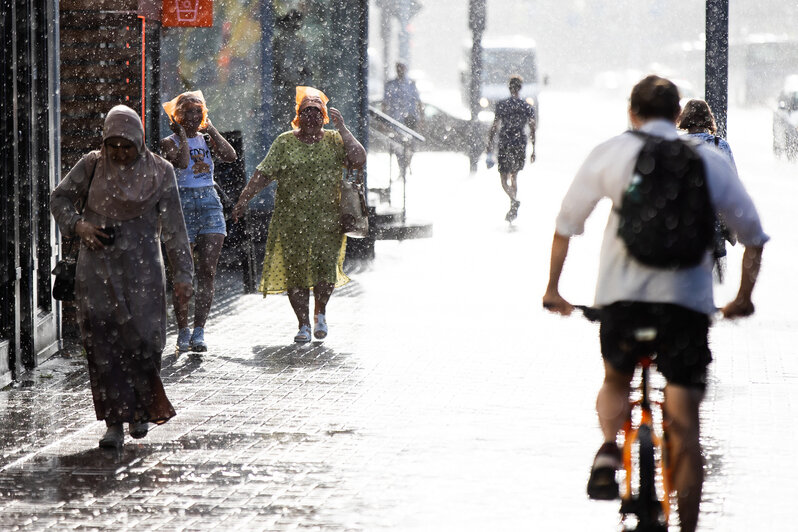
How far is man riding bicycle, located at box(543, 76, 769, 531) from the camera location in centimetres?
468

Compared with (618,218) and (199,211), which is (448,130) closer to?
(199,211)

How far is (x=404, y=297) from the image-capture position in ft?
40.9

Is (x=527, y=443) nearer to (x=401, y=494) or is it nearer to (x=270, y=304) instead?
(x=401, y=494)

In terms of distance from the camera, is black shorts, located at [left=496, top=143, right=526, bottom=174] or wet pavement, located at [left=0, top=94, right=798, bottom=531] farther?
black shorts, located at [left=496, top=143, right=526, bottom=174]

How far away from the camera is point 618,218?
472cm

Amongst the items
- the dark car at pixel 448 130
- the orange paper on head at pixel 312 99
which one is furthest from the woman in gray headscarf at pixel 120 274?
the dark car at pixel 448 130

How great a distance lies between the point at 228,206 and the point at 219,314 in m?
1.50

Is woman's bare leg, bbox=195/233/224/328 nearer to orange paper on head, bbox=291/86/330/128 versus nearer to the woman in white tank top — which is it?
the woman in white tank top

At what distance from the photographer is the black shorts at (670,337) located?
15.4 feet

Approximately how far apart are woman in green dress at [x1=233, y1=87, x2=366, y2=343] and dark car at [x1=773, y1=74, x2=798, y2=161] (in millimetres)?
23344

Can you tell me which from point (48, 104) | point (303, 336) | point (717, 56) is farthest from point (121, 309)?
point (717, 56)

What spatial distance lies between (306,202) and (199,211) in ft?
2.87

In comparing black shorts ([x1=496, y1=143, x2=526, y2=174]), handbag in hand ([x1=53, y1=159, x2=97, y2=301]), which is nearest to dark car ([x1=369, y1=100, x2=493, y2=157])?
black shorts ([x1=496, y1=143, x2=526, y2=174])

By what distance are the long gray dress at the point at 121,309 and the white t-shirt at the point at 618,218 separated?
2.49 metres
